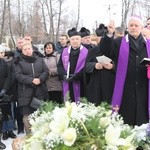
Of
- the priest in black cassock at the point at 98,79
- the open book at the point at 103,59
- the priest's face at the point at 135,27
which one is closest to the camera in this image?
the priest's face at the point at 135,27

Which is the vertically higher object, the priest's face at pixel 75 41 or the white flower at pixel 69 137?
the priest's face at pixel 75 41

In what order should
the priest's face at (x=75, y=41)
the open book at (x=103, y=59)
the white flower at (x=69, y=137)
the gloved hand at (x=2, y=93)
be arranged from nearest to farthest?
the white flower at (x=69, y=137) → the open book at (x=103, y=59) → the priest's face at (x=75, y=41) → the gloved hand at (x=2, y=93)

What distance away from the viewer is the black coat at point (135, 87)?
15.5ft

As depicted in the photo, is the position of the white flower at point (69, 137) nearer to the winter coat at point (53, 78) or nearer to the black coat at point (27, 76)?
the black coat at point (27, 76)

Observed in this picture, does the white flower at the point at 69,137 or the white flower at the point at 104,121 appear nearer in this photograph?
the white flower at the point at 69,137

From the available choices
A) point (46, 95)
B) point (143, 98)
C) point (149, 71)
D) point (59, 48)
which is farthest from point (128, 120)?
point (59, 48)

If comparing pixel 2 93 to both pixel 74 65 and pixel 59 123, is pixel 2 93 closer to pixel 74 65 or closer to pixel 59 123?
pixel 74 65

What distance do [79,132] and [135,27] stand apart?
9.61 feet

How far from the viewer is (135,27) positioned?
4.51 meters

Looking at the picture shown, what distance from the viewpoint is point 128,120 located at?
493 cm

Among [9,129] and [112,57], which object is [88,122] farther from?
[9,129]

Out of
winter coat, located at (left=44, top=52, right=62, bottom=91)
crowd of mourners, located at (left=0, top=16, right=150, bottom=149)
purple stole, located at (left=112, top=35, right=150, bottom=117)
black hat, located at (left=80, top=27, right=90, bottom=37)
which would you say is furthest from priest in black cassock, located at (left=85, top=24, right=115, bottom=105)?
black hat, located at (left=80, top=27, right=90, bottom=37)

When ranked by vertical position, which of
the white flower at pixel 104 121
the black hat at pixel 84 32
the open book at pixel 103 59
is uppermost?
the black hat at pixel 84 32

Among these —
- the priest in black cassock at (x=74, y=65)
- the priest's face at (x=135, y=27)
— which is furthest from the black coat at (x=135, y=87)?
the priest in black cassock at (x=74, y=65)
